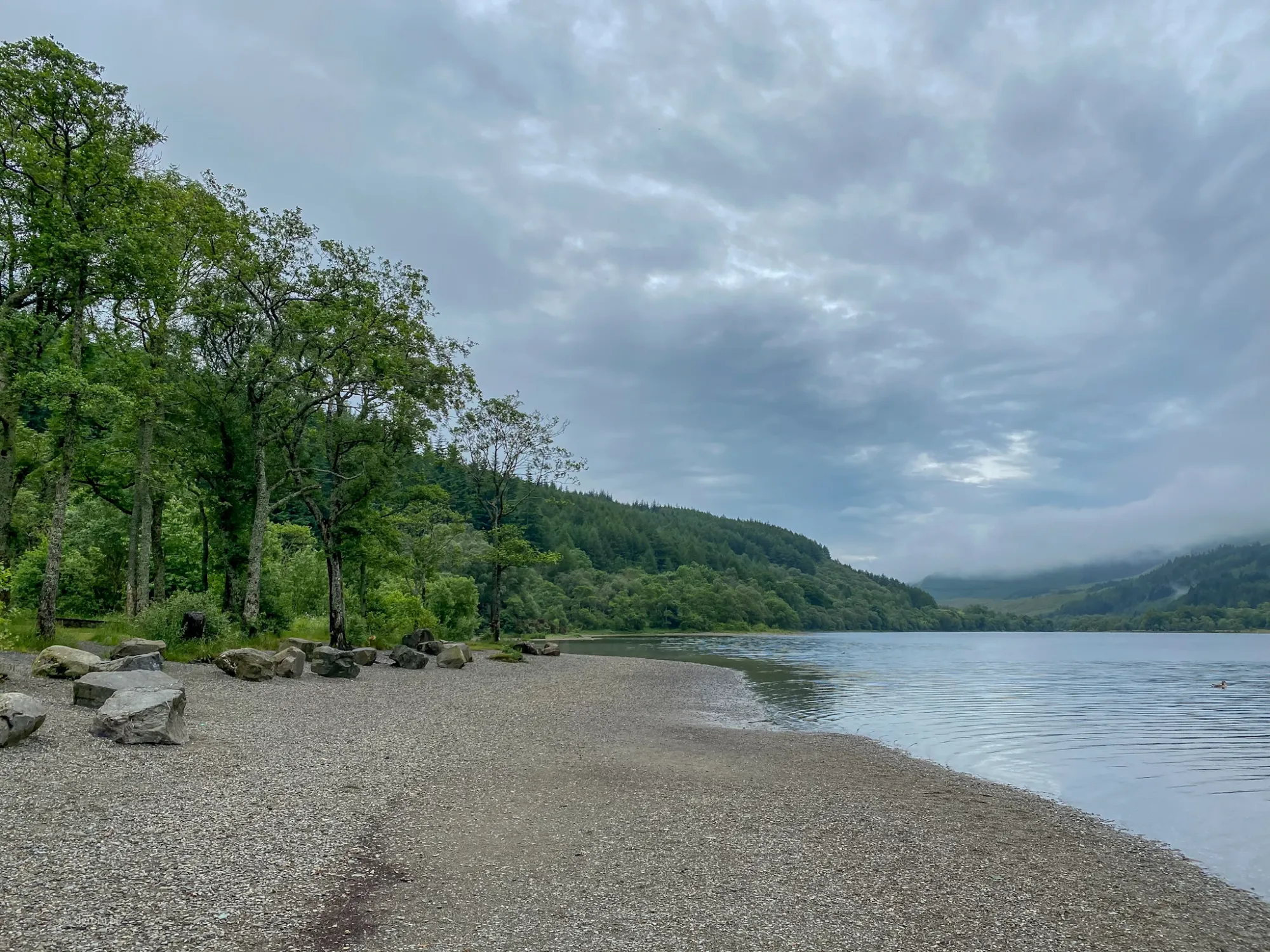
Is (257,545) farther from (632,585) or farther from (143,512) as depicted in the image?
(632,585)

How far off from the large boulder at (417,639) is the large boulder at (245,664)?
47.7ft

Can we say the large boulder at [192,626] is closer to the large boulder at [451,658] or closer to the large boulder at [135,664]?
the large boulder at [135,664]

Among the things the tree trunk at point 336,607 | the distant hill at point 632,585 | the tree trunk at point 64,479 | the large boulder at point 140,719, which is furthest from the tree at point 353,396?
the distant hill at point 632,585

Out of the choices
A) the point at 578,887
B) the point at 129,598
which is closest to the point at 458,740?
the point at 578,887

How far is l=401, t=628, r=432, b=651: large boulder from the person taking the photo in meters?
37.2

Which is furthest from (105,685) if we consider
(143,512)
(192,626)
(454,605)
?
(454,605)

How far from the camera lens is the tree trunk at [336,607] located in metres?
33.7

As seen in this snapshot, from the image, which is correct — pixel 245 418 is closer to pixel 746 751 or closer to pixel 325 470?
pixel 325 470

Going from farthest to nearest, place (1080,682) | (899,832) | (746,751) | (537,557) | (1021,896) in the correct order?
(537,557), (1080,682), (746,751), (899,832), (1021,896)

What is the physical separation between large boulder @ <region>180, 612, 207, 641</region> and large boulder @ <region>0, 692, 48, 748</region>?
15260 mm

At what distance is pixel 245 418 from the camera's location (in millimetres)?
30672

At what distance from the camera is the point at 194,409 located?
99.1ft

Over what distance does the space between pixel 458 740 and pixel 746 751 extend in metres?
6.87

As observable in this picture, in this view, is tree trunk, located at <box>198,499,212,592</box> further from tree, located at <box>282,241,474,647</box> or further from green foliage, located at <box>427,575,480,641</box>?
green foliage, located at <box>427,575,480,641</box>
